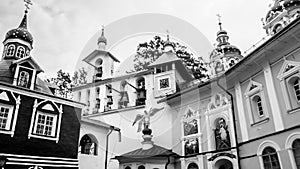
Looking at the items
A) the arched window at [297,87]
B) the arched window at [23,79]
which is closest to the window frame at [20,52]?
the arched window at [23,79]

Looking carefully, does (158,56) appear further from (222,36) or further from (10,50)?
(10,50)

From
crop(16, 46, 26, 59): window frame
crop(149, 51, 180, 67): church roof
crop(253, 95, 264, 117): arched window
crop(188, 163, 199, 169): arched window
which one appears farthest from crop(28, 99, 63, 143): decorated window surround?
crop(253, 95, 264, 117): arched window

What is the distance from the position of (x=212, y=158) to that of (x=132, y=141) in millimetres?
7248

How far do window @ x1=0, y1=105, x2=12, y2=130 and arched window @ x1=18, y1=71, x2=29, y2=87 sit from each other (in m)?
1.79

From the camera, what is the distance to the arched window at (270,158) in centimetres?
1092

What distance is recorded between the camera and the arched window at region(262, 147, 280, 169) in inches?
430

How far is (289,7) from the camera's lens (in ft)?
64.9

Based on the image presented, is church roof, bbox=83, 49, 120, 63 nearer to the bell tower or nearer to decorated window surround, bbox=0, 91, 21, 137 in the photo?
the bell tower

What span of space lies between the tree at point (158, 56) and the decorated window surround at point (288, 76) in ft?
50.3

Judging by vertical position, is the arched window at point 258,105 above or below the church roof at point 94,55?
below

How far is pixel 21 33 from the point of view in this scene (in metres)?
18.2

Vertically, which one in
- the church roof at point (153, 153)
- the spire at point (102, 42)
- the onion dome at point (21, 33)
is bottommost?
the church roof at point (153, 153)

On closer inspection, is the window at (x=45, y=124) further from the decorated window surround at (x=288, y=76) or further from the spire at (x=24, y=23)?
the decorated window surround at (x=288, y=76)

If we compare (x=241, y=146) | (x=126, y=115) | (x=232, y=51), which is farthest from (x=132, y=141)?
(x=232, y=51)
